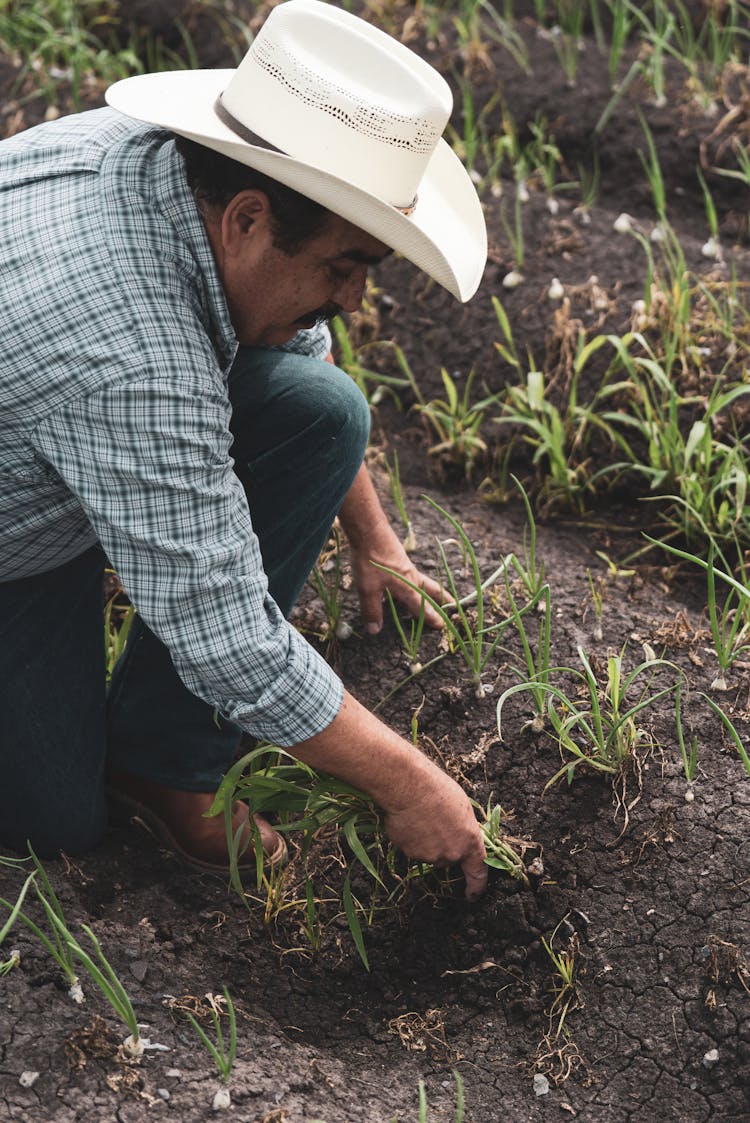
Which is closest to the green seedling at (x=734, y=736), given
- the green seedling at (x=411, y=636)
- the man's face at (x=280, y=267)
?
the green seedling at (x=411, y=636)

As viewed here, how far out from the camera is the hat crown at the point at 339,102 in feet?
4.82

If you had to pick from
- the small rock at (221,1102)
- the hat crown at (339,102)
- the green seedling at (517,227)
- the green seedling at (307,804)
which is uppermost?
the hat crown at (339,102)

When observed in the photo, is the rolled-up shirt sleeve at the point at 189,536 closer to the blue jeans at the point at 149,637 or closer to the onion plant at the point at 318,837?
the onion plant at the point at 318,837

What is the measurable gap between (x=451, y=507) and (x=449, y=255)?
901 mm

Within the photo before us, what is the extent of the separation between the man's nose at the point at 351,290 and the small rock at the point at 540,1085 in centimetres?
108

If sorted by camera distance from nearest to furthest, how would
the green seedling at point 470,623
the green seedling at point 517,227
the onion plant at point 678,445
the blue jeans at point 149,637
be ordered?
the blue jeans at point 149,637 < the green seedling at point 470,623 < the onion plant at point 678,445 < the green seedling at point 517,227

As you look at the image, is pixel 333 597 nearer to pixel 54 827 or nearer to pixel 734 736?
pixel 54 827

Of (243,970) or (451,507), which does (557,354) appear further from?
(243,970)

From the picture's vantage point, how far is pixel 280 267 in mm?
1538

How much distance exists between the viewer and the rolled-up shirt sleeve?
1.43 m

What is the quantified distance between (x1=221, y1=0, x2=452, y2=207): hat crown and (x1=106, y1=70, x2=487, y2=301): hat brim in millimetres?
49

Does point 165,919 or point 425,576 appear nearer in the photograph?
point 165,919

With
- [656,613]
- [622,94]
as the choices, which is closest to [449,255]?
[656,613]

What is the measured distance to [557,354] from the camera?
268cm
